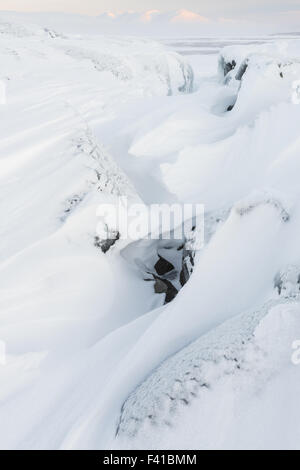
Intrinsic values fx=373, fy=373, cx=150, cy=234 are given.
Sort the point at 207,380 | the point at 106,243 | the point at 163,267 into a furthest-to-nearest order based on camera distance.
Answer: the point at 163,267 < the point at 106,243 < the point at 207,380

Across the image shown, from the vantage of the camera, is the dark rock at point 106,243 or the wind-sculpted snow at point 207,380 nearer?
the wind-sculpted snow at point 207,380

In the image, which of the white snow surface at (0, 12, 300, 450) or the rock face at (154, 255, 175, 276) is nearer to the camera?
the white snow surface at (0, 12, 300, 450)

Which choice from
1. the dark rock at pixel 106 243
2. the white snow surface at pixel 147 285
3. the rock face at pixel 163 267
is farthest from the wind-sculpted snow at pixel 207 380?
the rock face at pixel 163 267

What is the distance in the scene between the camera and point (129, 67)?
22.9 ft

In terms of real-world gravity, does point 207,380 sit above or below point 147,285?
above

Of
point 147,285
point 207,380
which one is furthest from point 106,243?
point 207,380

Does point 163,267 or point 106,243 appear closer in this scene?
point 106,243

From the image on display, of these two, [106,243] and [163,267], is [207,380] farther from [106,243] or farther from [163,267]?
[163,267]

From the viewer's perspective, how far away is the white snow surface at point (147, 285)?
1.31 metres

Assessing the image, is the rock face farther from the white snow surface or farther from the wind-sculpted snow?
the wind-sculpted snow

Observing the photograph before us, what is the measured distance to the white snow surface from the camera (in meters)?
1.31

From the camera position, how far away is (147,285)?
262cm

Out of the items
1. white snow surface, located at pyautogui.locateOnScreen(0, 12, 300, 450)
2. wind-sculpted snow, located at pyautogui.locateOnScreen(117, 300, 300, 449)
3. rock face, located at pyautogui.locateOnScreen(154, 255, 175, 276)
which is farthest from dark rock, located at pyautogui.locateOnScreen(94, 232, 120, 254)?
wind-sculpted snow, located at pyautogui.locateOnScreen(117, 300, 300, 449)

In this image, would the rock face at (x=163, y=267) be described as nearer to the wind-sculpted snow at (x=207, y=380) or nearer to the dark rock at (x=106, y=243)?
the dark rock at (x=106, y=243)
